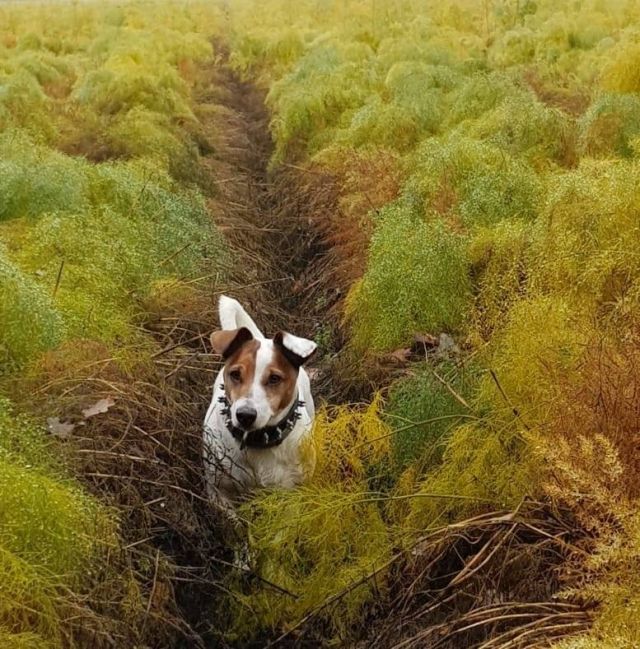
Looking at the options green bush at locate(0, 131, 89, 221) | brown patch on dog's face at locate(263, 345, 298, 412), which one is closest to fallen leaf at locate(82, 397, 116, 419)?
brown patch on dog's face at locate(263, 345, 298, 412)

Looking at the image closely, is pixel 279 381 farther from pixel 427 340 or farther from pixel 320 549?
pixel 427 340

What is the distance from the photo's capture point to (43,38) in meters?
18.9

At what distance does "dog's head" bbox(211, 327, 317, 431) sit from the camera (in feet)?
14.4

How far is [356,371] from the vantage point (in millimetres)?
5660

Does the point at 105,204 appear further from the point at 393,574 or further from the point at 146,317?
the point at 393,574

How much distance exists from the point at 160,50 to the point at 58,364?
12.6m

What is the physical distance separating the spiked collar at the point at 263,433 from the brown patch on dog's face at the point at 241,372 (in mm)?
116

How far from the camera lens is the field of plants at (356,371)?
11.0 ft

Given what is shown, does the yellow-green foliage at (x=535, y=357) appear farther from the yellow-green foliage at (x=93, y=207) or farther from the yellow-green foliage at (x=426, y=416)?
the yellow-green foliage at (x=93, y=207)

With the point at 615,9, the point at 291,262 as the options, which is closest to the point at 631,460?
the point at 291,262

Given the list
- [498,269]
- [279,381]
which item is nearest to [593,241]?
[498,269]

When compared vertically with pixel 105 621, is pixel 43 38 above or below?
below

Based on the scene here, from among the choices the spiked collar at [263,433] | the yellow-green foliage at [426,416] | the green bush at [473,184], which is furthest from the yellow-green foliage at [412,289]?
the spiked collar at [263,433]

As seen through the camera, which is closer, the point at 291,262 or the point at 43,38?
the point at 291,262
